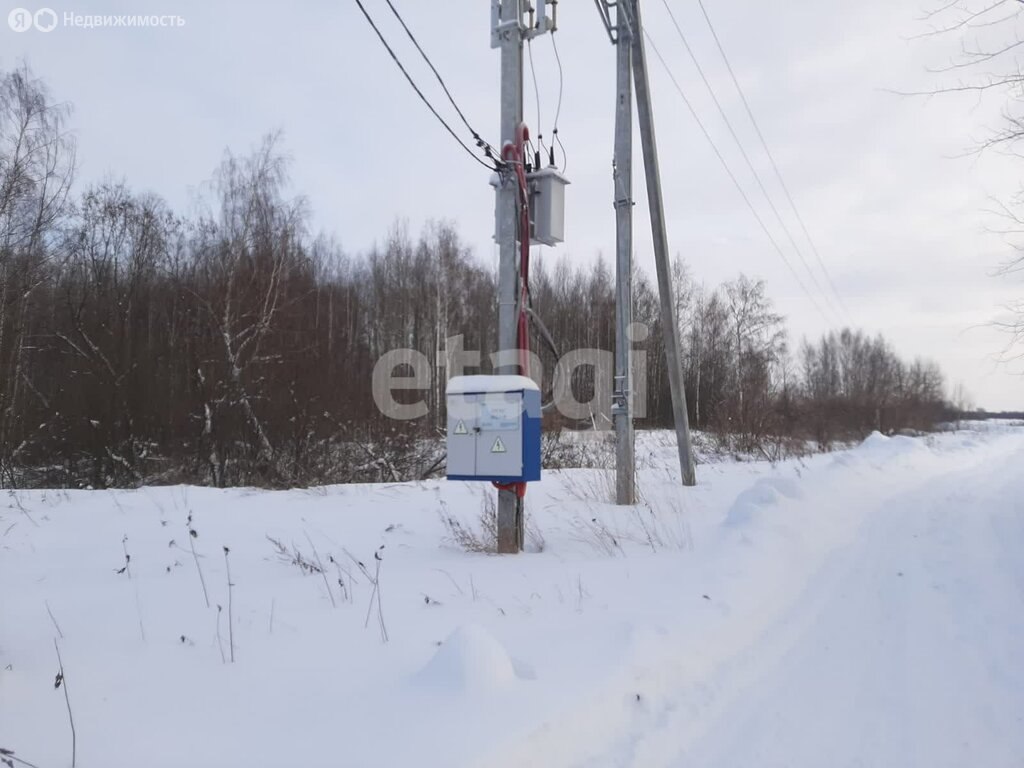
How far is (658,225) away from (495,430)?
16.6ft

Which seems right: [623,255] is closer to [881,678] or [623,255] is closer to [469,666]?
[881,678]

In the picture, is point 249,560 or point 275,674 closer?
point 275,674

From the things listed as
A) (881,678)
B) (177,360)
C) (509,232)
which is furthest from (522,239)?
(177,360)

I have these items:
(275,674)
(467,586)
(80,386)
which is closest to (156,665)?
(275,674)

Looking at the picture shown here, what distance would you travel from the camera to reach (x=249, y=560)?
498 centimetres

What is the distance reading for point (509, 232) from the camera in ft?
17.0

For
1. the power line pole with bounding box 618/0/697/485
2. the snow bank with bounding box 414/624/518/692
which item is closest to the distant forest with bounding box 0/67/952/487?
the power line pole with bounding box 618/0/697/485

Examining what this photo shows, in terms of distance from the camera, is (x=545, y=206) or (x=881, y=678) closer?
(x=881, y=678)

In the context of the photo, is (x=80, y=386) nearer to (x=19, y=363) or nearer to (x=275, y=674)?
(x=19, y=363)

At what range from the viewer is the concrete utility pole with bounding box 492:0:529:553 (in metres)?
5.06

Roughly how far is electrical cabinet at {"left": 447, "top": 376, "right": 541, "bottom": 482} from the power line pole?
4153mm

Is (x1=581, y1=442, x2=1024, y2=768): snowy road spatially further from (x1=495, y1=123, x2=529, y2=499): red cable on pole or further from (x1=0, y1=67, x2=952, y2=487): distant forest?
(x1=0, y1=67, x2=952, y2=487): distant forest

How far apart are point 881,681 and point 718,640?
739 mm

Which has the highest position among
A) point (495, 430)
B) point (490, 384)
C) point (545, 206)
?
point (545, 206)
